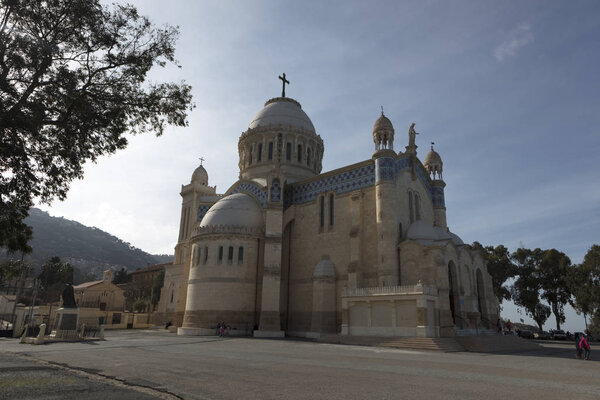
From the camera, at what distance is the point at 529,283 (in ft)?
142

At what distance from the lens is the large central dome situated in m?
39.4

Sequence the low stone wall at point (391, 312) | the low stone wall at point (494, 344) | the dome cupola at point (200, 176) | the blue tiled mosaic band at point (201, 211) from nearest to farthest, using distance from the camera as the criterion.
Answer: the low stone wall at point (494, 344), the low stone wall at point (391, 312), the blue tiled mosaic band at point (201, 211), the dome cupola at point (200, 176)

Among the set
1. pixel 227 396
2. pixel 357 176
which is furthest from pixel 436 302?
pixel 227 396

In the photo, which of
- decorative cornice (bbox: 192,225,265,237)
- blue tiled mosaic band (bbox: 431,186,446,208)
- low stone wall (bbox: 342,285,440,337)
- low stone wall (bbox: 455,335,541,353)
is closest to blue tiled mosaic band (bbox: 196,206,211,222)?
decorative cornice (bbox: 192,225,265,237)

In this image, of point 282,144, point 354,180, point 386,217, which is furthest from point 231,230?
point 386,217

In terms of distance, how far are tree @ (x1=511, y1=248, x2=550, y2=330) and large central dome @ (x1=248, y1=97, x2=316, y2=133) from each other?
1103 inches

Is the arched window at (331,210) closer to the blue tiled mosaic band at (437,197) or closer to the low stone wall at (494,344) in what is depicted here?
the blue tiled mosaic band at (437,197)

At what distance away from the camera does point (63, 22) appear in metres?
10.2

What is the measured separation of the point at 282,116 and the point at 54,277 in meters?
81.1

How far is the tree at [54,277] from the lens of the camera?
76006 millimetres

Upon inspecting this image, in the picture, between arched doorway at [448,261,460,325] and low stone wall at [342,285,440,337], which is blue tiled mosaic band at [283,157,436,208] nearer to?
arched doorway at [448,261,460,325]

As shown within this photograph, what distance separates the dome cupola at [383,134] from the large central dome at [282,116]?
38.2 ft

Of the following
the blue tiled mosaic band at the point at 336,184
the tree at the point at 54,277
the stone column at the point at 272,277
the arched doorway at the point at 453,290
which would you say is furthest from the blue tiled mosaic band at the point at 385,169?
the tree at the point at 54,277

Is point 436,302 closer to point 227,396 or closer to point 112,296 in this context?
point 227,396
